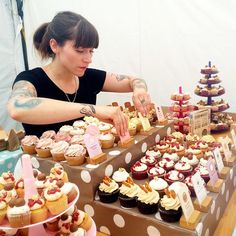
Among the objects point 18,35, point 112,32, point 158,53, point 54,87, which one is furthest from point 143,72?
point 18,35

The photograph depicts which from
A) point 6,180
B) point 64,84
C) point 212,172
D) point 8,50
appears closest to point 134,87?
point 64,84

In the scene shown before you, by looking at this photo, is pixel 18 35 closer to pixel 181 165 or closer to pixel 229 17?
pixel 229 17

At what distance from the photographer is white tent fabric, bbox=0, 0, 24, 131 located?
14.3 feet

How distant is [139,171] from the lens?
1388 millimetres

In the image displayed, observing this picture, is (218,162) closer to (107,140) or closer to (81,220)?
(107,140)

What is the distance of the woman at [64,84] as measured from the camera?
152cm

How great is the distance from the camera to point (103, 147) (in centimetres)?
148

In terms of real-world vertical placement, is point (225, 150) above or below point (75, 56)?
below

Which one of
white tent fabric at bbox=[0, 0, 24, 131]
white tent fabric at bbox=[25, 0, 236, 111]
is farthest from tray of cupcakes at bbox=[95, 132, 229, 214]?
white tent fabric at bbox=[0, 0, 24, 131]

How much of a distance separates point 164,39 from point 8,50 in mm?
2433

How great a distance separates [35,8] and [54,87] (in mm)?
2802

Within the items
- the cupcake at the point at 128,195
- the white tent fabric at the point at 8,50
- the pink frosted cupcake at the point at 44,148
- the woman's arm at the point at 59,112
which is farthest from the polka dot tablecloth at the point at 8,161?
the white tent fabric at the point at 8,50

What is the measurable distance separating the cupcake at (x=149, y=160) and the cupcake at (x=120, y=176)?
0.16 meters

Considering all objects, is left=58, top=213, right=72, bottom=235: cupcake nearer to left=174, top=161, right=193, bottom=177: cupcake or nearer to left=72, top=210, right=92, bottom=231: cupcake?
left=72, top=210, right=92, bottom=231: cupcake
